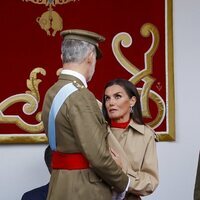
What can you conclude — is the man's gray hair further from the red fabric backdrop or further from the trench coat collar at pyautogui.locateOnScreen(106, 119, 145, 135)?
the red fabric backdrop

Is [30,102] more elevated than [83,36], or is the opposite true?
[83,36]

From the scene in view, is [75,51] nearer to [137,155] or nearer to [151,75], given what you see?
[137,155]

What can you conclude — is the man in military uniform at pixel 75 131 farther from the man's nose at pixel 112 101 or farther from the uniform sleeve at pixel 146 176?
the man's nose at pixel 112 101

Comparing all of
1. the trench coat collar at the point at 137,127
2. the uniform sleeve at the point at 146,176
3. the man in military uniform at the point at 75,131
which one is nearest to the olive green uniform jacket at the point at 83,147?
the man in military uniform at the point at 75,131

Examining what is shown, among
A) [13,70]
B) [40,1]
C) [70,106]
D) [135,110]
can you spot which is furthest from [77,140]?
[40,1]

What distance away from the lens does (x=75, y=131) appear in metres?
1.65

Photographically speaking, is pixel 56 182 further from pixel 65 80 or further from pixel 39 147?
pixel 39 147

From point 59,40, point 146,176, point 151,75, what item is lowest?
point 146,176

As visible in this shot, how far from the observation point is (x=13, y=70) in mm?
2732

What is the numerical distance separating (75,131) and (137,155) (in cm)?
39

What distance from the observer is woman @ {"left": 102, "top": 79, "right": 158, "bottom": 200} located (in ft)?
6.21

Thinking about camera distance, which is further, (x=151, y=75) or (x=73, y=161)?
(x=151, y=75)

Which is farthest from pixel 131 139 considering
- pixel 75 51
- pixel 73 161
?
pixel 75 51

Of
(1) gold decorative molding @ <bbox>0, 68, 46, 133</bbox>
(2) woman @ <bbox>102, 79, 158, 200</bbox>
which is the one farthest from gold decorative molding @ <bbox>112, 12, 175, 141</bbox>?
(2) woman @ <bbox>102, 79, 158, 200</bbox>
